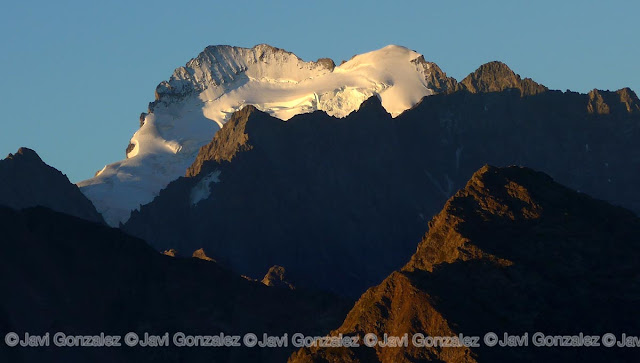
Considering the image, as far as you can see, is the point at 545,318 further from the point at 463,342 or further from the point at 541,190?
the point at 541,190

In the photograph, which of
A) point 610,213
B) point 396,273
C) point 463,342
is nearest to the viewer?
point 463,342

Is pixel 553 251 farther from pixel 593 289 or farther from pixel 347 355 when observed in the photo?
pixel 347 355

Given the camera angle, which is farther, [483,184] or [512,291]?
[483,184]

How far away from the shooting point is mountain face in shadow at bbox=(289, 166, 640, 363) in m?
162

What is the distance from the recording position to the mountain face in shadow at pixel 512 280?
532 feet

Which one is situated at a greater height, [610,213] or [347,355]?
[610,213]

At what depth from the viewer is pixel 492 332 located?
162 m

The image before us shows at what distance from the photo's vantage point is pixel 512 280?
170 m

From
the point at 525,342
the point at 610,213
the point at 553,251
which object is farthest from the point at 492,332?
the point at 610,213

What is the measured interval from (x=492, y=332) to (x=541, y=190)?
27894 millimetres

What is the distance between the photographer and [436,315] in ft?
539

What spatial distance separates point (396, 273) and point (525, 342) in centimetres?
1576

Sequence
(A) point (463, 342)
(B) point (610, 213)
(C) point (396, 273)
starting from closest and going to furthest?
(A) point (463, 342) → (C) point (396, 273) → (B) point (610, 213)

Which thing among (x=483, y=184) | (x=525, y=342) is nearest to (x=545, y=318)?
(x=525, y=342)
